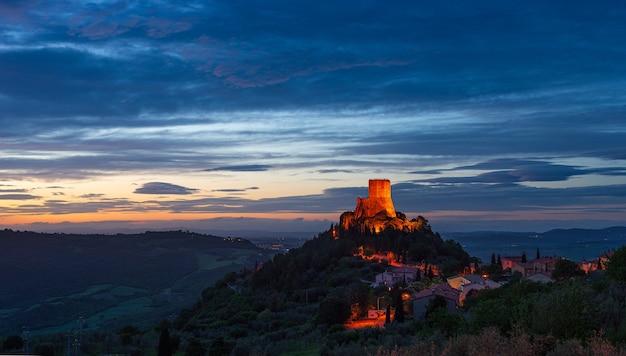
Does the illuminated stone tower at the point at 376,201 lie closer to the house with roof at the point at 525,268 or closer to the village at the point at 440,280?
the village at the point at 440,280

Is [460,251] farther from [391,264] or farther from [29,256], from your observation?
[29,256]

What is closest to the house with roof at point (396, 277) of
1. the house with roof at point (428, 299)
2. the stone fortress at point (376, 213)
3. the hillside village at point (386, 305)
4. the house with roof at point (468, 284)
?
the hillside village at point (386, 305)

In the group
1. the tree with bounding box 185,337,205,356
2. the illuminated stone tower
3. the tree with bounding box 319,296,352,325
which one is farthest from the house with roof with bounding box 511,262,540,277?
the tree with bounding box 185,337,205,356

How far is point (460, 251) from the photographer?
75.9m

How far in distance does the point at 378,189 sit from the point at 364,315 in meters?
44.2

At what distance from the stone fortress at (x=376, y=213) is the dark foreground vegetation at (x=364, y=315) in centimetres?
312

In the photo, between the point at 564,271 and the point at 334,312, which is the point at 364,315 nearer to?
the point at 334,312

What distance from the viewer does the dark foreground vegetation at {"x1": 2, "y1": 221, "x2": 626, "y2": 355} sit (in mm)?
12463

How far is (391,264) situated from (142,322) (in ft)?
97.1

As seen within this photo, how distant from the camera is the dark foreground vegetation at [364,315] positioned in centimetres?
1246

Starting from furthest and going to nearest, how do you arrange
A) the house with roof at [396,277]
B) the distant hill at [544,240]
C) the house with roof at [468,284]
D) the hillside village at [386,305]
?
the distant hill at [544,240], the house with roof at [396,277], the house with roof at [468,284], the hillside village at [386,305]

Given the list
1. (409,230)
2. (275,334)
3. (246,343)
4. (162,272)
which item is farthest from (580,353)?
(162,272)

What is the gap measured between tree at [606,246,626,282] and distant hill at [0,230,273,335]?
5517 cm

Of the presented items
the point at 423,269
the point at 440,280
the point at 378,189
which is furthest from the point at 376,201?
the point at 440,280
